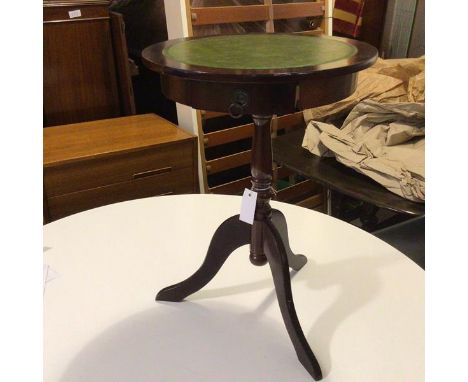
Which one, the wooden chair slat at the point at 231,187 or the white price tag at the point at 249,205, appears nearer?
the white price tag at the point at 249,205

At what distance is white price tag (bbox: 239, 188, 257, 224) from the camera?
2.65 ft

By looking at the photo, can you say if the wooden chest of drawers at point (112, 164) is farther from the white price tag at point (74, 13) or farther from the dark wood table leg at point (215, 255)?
the dark wood table leg at point (215, 255)

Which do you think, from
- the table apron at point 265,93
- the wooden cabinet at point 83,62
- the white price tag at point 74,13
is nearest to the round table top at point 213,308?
the table apron at point 265,93

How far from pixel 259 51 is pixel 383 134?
2.92ft

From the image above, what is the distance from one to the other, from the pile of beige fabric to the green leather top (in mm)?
615

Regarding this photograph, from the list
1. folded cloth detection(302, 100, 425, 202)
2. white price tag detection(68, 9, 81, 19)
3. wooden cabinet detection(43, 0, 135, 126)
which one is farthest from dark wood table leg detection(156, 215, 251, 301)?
white price tag detection(68, 9, 81, 19)

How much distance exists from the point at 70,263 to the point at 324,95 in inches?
26.4

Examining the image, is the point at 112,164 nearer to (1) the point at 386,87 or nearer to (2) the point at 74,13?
(2) the point at 74,13

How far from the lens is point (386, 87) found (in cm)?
176

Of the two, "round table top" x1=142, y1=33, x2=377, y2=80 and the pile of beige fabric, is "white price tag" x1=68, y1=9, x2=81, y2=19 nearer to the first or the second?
the pile of beige fabric

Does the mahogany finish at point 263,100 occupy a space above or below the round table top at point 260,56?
below

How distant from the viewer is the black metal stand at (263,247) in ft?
2.49
